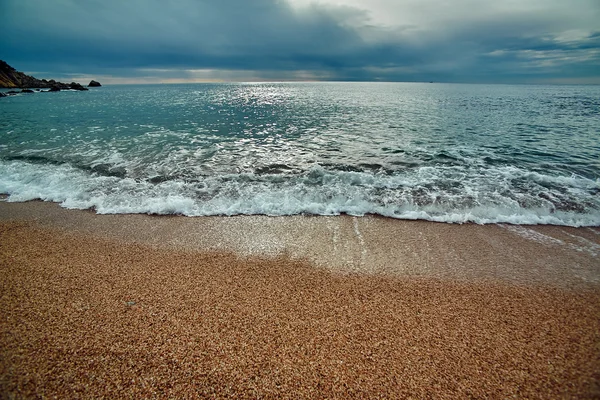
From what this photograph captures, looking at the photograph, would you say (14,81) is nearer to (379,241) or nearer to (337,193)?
(337,193)

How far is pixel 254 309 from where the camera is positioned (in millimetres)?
3723

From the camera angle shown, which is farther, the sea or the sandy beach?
the sea

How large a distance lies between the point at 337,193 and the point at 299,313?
15.6 ft

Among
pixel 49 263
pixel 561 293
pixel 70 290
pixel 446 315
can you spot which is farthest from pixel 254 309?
pixel 561 293

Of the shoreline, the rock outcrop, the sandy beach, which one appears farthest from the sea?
the rock outcrop

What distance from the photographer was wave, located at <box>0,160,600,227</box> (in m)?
6.96

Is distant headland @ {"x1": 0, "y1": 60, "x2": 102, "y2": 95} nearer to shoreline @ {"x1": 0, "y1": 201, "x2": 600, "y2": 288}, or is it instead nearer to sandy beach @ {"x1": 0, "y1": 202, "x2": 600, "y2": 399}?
shoreline @ {"x1": 0, "y1": 201, "x2": 600, "y2": 288}

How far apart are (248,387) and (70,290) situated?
341 cm

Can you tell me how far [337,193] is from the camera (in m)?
7.92

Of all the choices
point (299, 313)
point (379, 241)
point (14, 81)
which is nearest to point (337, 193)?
point (379, 241)

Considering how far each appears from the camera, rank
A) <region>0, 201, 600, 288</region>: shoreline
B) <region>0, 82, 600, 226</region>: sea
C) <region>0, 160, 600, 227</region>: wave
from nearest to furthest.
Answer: <region>0, 201, 600, 288</region>: shoreline, <region>0, 160, 600, 227</region>: wave, <region>0, 82, 600, 226</region>: sea

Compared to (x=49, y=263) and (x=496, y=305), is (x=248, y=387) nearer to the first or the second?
(x=496, y=305)

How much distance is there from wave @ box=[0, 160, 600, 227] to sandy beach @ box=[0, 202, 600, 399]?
A: 97 centimetres

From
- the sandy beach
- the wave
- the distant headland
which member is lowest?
the sandy beach
